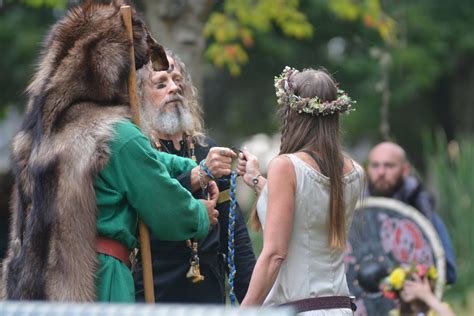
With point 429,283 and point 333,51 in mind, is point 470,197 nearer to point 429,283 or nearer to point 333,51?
point 429,283

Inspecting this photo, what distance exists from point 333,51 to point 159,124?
51.5 feet

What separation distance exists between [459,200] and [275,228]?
752 centimetres

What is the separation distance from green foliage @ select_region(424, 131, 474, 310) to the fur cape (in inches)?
289

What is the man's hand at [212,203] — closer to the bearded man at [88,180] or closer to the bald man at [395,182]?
the bearded man at [88,180]

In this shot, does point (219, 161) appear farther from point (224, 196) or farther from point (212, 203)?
point (224, 196)

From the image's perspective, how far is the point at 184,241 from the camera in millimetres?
5062

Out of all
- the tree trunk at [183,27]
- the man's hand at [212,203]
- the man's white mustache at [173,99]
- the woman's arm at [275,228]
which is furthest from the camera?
the tree trunk at [183,27]

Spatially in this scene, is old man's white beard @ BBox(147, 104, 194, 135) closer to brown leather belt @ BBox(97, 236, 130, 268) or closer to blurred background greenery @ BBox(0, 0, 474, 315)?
brown leather belt @ BBox(97, 236, 130, 268)

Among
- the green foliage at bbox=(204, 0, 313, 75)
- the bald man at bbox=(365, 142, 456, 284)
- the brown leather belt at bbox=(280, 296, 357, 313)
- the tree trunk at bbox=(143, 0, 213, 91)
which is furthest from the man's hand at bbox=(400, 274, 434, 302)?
the green foliage at bbox=(204, 0, 313, 75)

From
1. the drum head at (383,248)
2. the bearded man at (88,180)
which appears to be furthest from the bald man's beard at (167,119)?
the drum head at (383,248)

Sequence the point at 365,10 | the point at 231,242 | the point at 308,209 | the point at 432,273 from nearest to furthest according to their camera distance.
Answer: the point at 308,209 < the point at 231,242 < the point at 432,273 < the point at 365,10

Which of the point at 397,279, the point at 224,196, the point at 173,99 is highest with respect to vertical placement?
the point at 173,99

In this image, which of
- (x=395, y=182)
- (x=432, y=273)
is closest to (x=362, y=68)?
(x=395, y=182)

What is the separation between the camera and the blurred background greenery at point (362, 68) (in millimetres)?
11664
